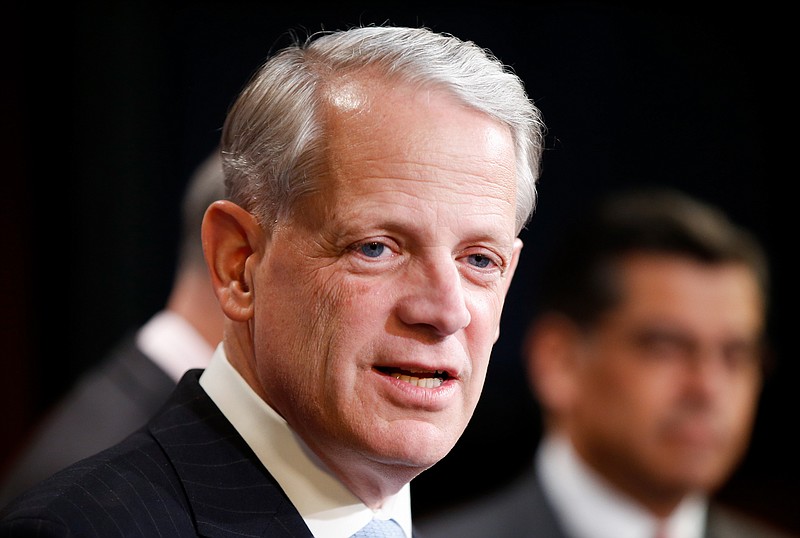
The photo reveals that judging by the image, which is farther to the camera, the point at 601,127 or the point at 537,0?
the point at 601,127

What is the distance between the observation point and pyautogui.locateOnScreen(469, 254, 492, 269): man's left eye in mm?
1559

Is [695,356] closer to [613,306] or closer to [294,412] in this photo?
[613,306]

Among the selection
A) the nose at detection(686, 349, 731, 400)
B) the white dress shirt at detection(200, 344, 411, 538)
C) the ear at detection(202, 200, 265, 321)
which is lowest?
the nose at detection(686, 349, 731, 400)

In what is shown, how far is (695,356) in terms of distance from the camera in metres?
3.65

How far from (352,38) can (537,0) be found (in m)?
3.12

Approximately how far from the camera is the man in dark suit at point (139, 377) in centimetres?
301

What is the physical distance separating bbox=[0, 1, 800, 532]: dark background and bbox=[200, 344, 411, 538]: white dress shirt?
286 cm

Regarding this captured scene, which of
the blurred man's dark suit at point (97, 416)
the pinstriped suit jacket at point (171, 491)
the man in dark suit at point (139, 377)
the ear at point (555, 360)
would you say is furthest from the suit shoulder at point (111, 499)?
the ear at point (555, 360)

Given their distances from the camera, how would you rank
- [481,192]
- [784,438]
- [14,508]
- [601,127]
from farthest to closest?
[784,438] < [601,127] < [481,192] < [14,508]

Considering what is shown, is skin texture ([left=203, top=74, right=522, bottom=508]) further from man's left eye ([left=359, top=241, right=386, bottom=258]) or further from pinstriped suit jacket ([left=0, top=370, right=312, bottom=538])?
pinstriped suit jacket ([left=0, top=370, right=312, bottom=538])

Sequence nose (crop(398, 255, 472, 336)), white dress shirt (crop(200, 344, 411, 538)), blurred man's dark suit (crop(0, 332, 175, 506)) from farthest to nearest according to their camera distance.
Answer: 1. blurred man's dark suit (crop(0, 332, 175, 506))
2. white dress shirt (crop(200, 344, 411, 538))
3. nose (crop(398, 255, 472, 336))

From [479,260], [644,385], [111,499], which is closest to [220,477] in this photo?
[111,499]

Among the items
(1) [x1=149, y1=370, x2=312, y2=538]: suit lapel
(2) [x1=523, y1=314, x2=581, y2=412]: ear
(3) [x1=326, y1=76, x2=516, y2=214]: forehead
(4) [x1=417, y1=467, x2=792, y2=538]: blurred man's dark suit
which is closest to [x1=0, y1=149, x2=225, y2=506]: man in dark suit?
(4) [x1=417, y1=467, x2=792, y2=538]: blurred man's dark suit

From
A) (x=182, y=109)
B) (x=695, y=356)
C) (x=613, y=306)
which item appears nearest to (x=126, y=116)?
(x=182, y=109)
